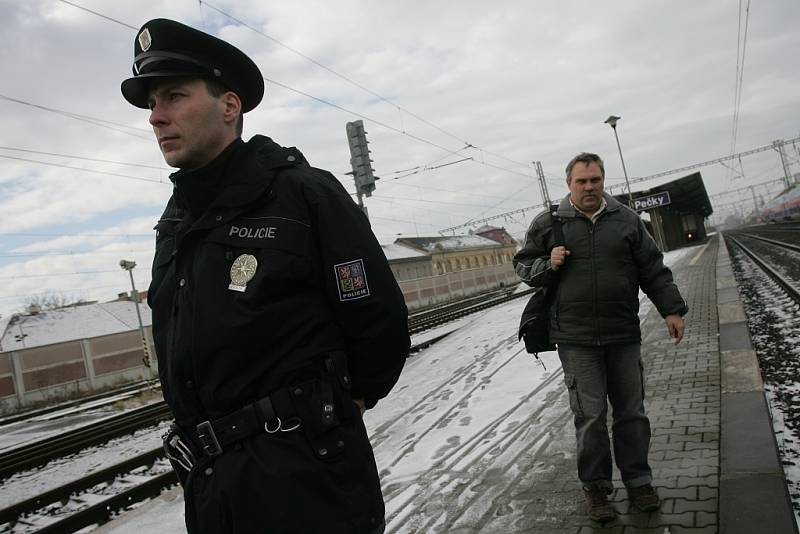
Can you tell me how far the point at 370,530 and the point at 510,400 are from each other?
4995 millimetres

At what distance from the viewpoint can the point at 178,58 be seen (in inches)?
71.9

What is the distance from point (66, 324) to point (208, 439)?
34.6 m

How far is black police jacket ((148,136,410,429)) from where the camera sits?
1646 mm

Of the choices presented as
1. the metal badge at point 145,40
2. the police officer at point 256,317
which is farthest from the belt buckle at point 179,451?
the metal badge at point 145,40

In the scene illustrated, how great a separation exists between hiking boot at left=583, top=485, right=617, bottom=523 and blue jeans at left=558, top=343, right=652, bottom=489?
0.13 feet

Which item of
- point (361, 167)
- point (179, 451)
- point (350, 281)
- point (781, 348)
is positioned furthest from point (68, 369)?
point (350, 281)

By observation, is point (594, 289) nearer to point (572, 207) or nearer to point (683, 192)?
point (572, 207)

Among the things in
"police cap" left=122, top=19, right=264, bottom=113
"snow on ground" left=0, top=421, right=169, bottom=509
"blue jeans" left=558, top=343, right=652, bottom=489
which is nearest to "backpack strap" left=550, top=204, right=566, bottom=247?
"blue jeans" left=558, top=343, right=652, bottom=489

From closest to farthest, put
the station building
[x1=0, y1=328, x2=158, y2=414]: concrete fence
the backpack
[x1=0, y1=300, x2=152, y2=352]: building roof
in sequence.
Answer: the backpack
[x1=0, y1=328, x2=158, y2=414]: concrete fence
[x1=0, y1=300, x2=152, y2=352]: building roof
the station building

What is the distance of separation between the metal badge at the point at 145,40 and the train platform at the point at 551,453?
3.10m

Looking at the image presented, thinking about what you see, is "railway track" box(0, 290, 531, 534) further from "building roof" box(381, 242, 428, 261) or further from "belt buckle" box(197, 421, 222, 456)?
"building roof" box(381, 242, 428, 261)

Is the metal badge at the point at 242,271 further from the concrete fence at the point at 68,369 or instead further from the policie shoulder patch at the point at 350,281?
the concrete fence at the point at 68,369

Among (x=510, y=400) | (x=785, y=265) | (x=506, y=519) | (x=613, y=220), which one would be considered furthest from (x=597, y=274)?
(x=785, y=265)

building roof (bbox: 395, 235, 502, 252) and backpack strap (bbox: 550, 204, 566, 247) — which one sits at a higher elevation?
building roof (bbox: 395, 235, 502, 252)
